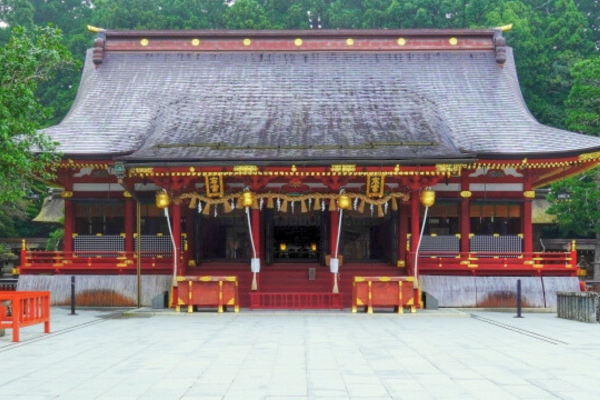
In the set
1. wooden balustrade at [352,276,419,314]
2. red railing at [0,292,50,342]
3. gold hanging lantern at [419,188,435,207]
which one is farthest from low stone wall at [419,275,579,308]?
red railing at [0,292,50,342]

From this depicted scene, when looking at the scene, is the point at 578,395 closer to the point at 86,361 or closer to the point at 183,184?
the point at 86,361

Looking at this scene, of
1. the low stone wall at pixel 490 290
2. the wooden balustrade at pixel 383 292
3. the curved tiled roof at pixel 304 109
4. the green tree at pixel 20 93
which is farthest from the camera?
the low stone wall at pixel 490 290

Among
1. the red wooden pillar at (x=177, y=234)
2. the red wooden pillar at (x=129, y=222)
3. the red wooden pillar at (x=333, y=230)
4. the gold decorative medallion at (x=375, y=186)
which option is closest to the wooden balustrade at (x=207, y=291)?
the red wooden pillar at (x=177, y=234)

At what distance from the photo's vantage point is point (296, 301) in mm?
19141

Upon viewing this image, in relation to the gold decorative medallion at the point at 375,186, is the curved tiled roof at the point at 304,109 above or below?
above

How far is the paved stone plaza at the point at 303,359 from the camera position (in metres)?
8.03

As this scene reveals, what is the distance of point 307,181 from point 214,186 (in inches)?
130

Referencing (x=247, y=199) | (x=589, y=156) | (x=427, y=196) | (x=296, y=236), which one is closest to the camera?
(x=247, y=199)

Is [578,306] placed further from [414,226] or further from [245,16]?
[245,16]

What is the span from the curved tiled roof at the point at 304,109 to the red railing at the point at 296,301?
4.02m

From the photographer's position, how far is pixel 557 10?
43344mm

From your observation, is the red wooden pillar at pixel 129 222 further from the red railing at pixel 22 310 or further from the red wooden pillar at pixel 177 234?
the red railing at pixel 22 310

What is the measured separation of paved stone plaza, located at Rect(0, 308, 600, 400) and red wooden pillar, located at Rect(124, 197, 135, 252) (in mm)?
5394

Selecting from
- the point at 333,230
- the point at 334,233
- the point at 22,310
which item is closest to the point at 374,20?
the point at 333,230
